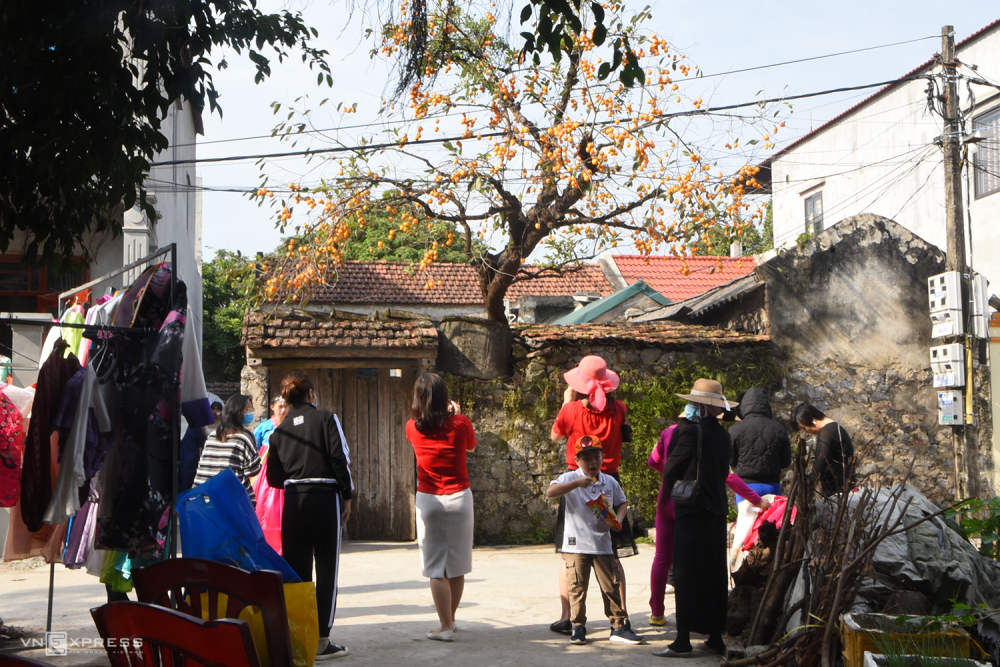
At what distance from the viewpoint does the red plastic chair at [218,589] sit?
8.80 feet

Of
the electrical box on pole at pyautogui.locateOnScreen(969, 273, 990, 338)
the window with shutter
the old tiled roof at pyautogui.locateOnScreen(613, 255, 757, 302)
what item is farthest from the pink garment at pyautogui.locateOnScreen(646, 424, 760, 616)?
the old tiled roof at pyautogui.locateOnScreen(613, 255, 757, 302)

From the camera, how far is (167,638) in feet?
7.29

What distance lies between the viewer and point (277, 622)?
8.80ft

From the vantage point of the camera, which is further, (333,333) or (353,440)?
(353,440)

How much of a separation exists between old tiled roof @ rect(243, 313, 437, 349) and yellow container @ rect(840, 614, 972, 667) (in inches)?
254

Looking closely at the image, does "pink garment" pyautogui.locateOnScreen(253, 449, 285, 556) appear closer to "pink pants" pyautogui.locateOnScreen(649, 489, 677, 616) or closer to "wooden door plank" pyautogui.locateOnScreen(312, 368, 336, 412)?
"pink pants" pyautogui.locateOnScreen(649, 489, 677, 616)

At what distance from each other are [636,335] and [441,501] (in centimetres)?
567

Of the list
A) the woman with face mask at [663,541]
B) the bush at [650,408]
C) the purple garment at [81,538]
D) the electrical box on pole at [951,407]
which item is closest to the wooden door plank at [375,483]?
the bush at [650,408]

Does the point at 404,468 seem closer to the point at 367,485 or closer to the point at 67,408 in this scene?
the point at 367,485

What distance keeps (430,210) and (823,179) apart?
12918 mm

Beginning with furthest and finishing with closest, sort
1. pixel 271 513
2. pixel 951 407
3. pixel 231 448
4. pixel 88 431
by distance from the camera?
1. pixel 951 407
2. pixel 271 513
3. pixel 231 448
4. pixel 88 431

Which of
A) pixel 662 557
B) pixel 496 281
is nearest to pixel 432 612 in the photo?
pixel 662 557

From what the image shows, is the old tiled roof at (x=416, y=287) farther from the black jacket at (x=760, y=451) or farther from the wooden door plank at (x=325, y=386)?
the black jacket at (x=760, y=451)

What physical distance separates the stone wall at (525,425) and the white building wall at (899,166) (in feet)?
19.4
